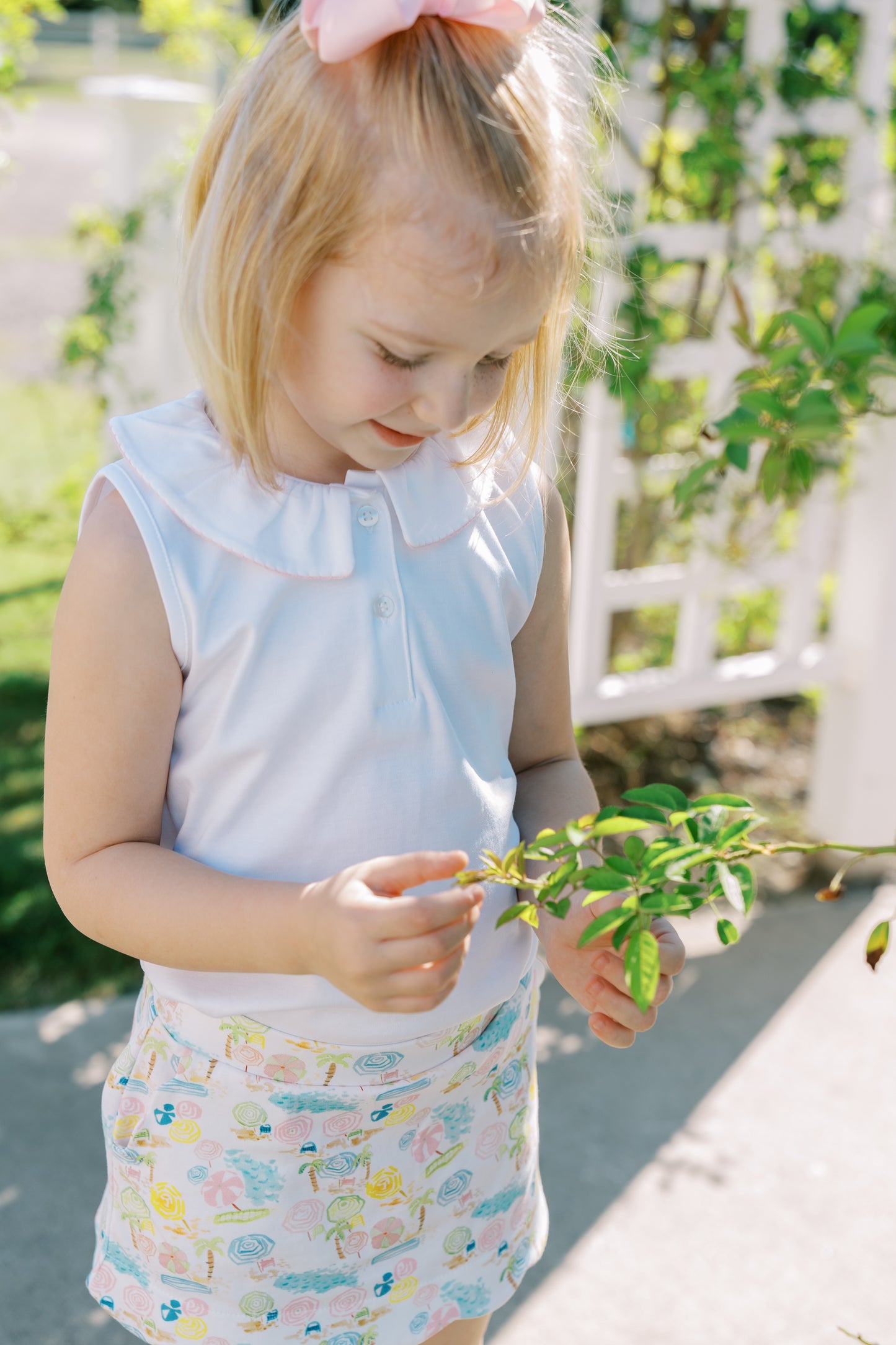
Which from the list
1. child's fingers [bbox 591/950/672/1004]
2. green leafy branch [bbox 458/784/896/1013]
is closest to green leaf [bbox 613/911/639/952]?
green leafy branch [bbox 458/784/896/1013]

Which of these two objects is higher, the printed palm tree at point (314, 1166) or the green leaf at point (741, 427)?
the green leaf at point (741, 427)

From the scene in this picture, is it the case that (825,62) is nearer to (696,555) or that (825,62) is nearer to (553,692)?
(696,555)

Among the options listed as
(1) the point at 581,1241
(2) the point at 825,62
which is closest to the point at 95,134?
(2) the point at 825,62

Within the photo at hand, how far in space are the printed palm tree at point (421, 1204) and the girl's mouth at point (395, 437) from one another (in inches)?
27.5

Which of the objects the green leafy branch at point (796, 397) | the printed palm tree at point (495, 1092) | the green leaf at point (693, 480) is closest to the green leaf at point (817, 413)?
the green leafy branch at point (796, 397)

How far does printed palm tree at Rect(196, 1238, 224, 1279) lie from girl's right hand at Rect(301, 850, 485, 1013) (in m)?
0.38

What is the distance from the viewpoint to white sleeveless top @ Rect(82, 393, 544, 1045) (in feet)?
3.44

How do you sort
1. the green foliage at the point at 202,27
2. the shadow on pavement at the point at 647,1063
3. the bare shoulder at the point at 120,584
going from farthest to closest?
the green foliage at the point at 202,27, the shadow on pavement at the point at 647,1063, the bare shoulder at the point at 120,584

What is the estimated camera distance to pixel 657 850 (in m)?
0.83

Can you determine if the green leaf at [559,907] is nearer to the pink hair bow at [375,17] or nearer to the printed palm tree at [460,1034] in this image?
the printed palm tree at [460,1034]

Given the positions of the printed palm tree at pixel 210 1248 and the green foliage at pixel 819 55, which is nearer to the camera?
the printed palm tree at pixel 210 1248

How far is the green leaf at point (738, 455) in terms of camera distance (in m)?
1.23

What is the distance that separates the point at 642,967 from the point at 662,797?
139 mm

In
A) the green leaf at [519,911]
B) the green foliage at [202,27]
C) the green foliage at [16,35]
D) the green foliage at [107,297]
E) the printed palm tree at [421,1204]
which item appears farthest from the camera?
the green foliage at [202,27]
